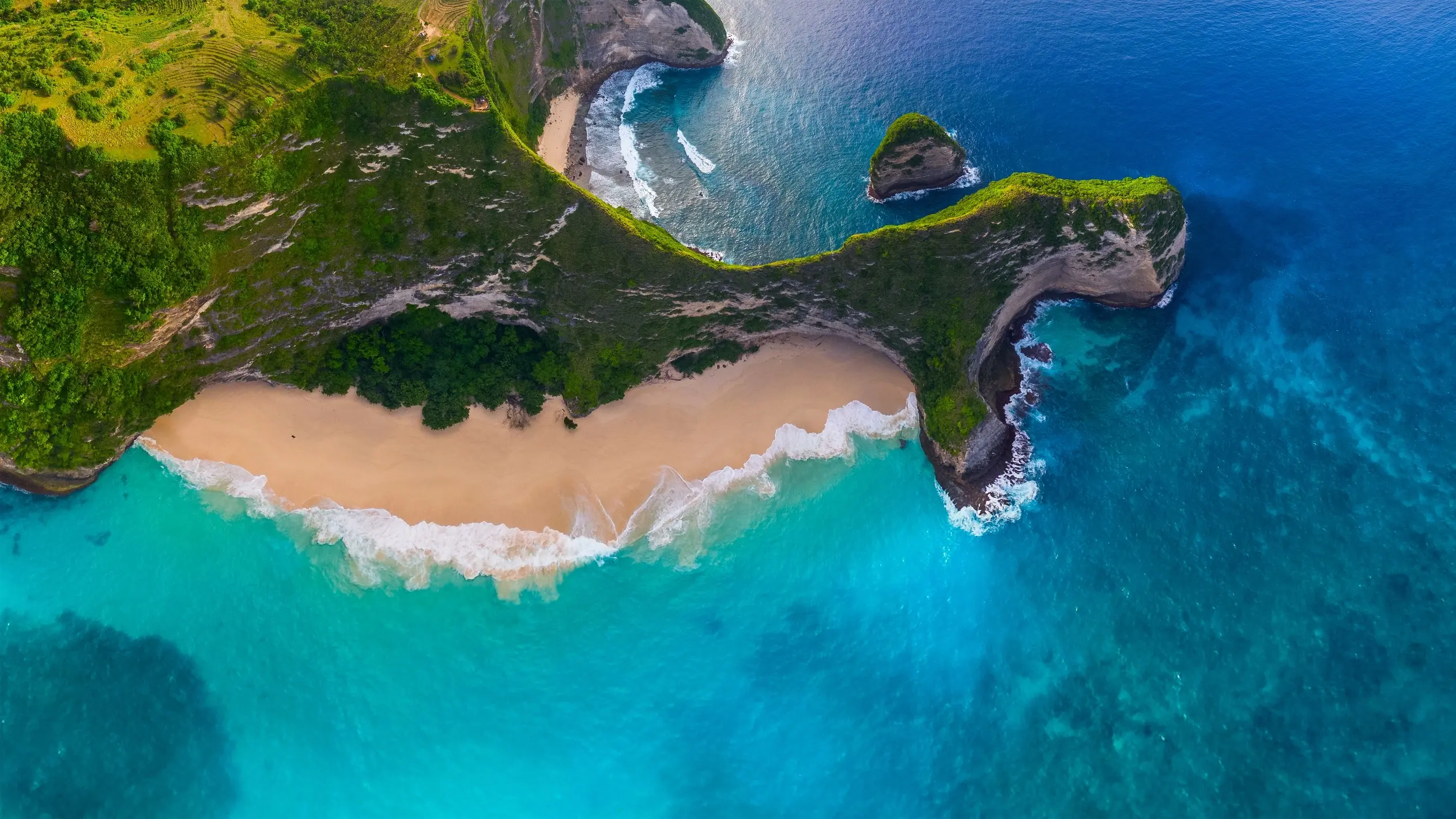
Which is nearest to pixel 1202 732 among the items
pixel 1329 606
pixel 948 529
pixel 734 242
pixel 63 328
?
pixel 1329 606

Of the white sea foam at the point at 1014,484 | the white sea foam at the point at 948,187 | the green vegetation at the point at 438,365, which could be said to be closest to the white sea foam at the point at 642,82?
the white sea foam at the point at 948,187

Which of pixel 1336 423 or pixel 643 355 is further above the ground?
pixel 643 355

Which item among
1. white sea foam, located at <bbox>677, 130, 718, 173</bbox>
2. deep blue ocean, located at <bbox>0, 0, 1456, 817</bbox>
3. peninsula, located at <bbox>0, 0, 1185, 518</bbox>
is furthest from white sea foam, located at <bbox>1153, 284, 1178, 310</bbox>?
white sea foam, located at <bbox>677, 130, 718, 173</bbox>

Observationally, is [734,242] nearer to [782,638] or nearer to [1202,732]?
[782,638]

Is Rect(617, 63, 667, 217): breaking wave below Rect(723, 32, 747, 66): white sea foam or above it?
below

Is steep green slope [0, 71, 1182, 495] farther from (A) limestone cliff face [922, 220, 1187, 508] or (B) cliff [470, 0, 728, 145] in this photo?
(B) cliff [470, 0, 728, 145]

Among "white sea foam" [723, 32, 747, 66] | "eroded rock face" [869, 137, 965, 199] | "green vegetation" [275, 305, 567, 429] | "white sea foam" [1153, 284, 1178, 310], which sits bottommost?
"white sea foam" [1153, 284, 1178, 310]

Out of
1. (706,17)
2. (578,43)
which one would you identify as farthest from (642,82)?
(706,17)
